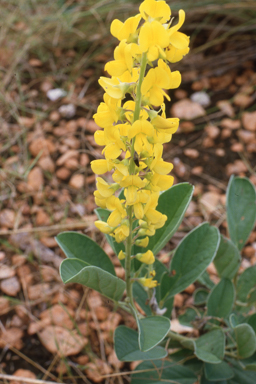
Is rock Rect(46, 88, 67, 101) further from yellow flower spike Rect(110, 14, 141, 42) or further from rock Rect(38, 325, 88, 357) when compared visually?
yellow flower spike Rect(110, 14, 141, 42)

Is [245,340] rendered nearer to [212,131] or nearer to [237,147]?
[237,147]

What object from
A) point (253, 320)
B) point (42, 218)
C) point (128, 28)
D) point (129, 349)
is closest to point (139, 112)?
point (128, 28)

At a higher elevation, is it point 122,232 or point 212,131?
point 122,232

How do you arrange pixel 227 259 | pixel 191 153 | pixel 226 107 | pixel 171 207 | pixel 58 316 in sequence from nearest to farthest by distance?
pixel 171 207 → pixel 227 259 → pixel 58 316 → pixel 191 153 → pixel 226 107

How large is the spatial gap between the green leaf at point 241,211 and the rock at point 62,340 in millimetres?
761

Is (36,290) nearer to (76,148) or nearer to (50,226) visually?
(50,226)

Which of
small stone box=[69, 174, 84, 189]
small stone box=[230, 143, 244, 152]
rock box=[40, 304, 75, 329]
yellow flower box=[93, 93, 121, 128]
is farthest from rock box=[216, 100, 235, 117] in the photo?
yellow flower box=[93, 93, 121, 128]

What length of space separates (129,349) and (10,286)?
0.79 meters

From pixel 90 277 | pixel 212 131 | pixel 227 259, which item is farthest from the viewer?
pixel 212 131

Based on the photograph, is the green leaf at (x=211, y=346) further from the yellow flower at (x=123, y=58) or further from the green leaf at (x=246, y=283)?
the yellow flower at (x=123, y=58)

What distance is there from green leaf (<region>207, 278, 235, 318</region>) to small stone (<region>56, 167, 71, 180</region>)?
3.93 ft

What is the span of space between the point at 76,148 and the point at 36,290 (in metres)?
0.95

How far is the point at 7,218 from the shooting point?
2.05 m

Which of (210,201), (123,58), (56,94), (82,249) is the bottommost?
(210,201)
